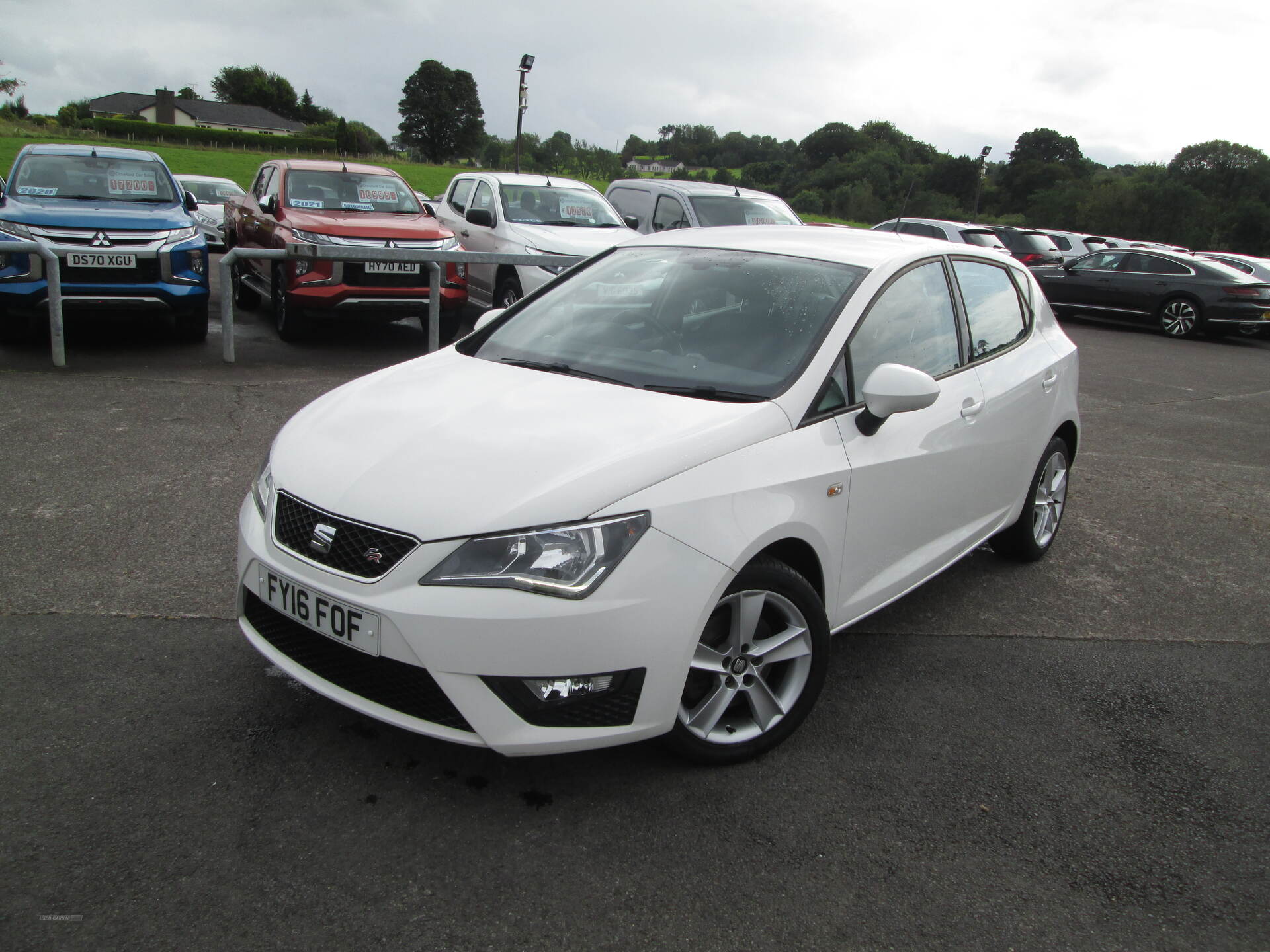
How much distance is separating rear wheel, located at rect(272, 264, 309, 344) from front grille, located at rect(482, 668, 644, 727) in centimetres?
750

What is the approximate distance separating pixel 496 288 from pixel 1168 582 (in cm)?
749

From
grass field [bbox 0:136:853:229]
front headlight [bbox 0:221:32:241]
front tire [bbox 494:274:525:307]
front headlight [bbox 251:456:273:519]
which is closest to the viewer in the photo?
front headlight [bbox 251:456:273:519]

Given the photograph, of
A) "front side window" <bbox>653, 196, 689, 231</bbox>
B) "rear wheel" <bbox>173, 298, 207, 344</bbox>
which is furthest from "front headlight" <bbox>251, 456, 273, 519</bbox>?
"front side window" <bbox>653, 196, 689, 231</bbox>

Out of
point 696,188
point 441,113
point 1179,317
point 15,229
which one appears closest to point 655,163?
point 441,113

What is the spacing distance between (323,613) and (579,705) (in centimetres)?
74

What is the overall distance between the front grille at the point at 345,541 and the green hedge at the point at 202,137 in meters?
79.4

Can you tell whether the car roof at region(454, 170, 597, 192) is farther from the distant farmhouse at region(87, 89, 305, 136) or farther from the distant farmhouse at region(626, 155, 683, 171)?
the distant farmhouse at region(87, 89, 305, 136)

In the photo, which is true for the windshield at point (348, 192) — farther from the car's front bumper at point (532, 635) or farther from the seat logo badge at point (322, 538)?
the car's front bumper at point (532, 635)

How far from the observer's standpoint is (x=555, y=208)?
11125mm

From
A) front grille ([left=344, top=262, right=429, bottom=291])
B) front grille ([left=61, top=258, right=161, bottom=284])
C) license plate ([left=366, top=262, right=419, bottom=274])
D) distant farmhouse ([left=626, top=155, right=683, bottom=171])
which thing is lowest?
front grille ([left=61, top=258, right=161, bottom=284])

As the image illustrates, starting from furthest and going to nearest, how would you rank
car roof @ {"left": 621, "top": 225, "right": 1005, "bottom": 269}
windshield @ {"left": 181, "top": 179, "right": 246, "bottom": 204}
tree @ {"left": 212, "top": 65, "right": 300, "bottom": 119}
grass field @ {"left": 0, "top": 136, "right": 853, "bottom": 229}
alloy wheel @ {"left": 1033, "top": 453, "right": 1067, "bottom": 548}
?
tree @ {"left": 212, "top": 65, "right": 300, "bottom": 119}, grass field @ {"left": 0, "top": 136, "right": 853, "bottom": 229}, windshield @ {"left": 181, "top": 179, "right": 246, "bottom": 204}, alloy wheel @ {"left": 1033, "top": 453, "right": 1067, "bottom": 548}, car roof @ {"left": 621, "top": 225, "right": 1005, "bottom": 269}

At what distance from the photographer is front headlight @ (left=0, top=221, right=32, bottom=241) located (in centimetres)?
798

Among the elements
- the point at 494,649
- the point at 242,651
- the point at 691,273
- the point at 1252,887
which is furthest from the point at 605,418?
the point at 1252,887

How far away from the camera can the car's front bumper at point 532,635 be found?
2457 millimetres
